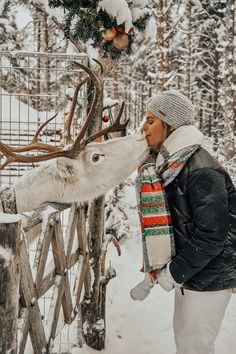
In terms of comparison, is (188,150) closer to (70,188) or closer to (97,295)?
(70,188)

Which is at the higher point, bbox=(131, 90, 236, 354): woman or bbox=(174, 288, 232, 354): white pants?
bbox=(131, 90, 236, 354): woman

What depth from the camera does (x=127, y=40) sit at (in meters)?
4.25

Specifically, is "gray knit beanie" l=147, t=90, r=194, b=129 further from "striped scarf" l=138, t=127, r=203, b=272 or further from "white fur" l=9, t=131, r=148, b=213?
"white fur" l=9, t=131, r=148, b=213

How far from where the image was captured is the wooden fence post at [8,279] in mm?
1702

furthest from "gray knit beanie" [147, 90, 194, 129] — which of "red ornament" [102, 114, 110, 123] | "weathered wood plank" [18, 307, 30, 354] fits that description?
"red ornament" [102, 114, 110, 123]

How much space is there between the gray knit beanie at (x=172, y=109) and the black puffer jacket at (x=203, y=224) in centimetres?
23

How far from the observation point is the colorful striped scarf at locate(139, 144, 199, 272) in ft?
8.51

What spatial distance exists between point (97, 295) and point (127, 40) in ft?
8.45

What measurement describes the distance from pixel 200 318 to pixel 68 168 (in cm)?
196

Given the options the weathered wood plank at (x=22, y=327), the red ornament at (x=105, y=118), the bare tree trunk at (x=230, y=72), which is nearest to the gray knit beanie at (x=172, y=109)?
the weathered wood plank at (x=22, y=327)

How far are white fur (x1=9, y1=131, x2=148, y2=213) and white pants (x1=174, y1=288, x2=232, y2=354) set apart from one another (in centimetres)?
147

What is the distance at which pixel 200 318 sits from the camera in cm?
263

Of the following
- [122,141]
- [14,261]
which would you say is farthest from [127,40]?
[14,261]

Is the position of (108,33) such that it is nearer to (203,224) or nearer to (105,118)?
(105,118)
